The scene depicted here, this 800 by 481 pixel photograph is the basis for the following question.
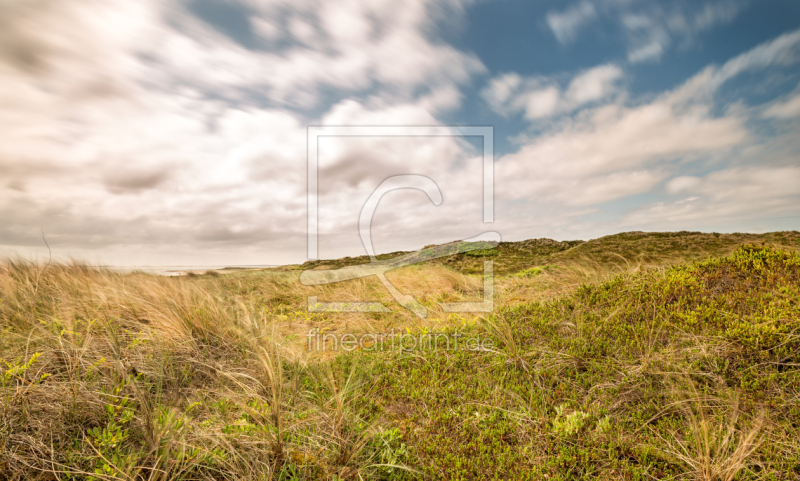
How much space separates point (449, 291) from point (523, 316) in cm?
409

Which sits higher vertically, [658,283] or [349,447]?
[658,283]

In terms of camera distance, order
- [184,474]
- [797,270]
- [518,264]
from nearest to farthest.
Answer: [184,474] → [797,270] → [518,264]

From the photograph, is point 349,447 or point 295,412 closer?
point 349,447

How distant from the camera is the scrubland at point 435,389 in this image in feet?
10.2

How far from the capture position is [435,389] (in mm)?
4672

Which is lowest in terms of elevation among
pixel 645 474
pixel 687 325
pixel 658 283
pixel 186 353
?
pixel 645 474

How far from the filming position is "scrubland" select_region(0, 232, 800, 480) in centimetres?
310

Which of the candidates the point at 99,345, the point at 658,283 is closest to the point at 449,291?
the point at 658,283

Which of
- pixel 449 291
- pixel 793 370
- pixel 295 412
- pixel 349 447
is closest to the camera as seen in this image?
pixel 349 447

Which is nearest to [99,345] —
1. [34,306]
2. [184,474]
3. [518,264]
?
[34,306]

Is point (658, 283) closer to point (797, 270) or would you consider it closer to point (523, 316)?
point (797, 270)

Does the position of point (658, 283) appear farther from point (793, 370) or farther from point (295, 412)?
point (295, 412)

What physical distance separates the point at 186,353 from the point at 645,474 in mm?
5705

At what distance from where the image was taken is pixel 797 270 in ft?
18.4
